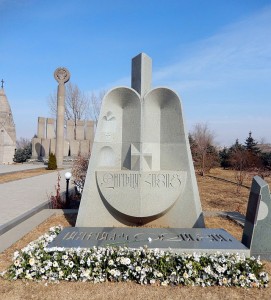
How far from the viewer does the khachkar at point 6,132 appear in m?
36.0

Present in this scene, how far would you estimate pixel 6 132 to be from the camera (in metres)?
36.9

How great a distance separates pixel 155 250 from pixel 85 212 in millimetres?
2241

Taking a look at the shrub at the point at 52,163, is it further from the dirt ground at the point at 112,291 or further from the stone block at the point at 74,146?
the dirt ground at the point at 112,291

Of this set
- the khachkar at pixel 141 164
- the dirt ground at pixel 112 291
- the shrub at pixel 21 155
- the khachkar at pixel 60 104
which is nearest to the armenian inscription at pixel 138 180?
the khachkar at pixel 141 164

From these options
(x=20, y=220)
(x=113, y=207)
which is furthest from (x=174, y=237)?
(x=20, y=220)

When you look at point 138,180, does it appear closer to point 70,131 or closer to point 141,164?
point 141,164

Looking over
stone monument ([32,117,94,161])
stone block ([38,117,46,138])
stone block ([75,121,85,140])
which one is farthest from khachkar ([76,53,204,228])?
stone block ([38,117,46,138])

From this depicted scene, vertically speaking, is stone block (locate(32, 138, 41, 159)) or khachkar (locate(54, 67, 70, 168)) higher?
khachkar (locate(54, 67, 70, 168))

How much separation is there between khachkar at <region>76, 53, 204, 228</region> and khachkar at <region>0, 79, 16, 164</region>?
3503 cm

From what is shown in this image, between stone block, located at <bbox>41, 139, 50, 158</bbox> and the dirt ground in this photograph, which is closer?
the dirt ground

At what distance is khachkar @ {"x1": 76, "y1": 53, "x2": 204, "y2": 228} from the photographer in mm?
5309

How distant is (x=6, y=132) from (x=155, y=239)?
3803 cm

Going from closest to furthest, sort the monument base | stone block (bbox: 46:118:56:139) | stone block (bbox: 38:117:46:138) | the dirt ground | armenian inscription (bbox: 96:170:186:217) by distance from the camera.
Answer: the dirt ground → the monument base → armenian inscription (bbox: 96:170:186:217) → stone block (bbox: 38:117:46:138) → stone block (bbox: 46:118:56:139)

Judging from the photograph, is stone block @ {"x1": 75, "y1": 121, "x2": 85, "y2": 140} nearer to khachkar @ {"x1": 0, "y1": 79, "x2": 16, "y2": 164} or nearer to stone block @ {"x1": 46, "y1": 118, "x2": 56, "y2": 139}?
stone block @ {"x1": 46, "y1": 118, "x2": 56, "y2": 139}
